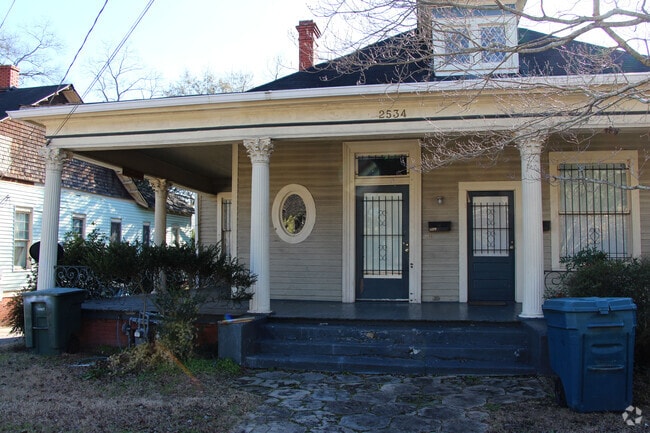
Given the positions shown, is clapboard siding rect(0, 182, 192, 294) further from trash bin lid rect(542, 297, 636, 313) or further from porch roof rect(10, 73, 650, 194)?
trash bin lid rect(542, 297, 636, 313)

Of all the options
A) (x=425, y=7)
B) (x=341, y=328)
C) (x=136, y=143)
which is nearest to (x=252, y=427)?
(x=341, y=328)

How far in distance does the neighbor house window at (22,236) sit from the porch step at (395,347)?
10147 millimetres

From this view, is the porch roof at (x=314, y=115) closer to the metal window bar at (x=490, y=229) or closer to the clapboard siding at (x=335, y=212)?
the clapboard siding at (x=335, y=212)

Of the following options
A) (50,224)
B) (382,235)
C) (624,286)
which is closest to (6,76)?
(50,224)

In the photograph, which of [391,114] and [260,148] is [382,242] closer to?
[391,114]

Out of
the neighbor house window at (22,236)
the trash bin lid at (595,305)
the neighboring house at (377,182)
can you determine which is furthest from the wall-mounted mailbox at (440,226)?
the neighbor house window at (22,236)

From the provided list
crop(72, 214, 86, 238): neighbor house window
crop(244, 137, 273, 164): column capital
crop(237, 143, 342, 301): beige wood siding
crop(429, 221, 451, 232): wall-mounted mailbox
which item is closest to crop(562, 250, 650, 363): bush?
crop(429, 221, 451, 232): wall-mounted mailbox

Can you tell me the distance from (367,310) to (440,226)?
6.89 feet

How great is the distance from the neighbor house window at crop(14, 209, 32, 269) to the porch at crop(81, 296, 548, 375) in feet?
26.6

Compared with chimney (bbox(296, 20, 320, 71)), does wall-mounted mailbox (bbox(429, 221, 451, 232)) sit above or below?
below

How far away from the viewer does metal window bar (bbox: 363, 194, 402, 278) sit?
9.62 m

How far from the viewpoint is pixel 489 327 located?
7281mm

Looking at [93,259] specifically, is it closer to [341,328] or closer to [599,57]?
[341,328]

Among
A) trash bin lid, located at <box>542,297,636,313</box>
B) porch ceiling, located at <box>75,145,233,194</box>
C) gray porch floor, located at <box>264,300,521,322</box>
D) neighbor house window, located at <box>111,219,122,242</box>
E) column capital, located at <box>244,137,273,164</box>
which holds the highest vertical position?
porch ceiling, located at <box>75,145,233,194</box>
